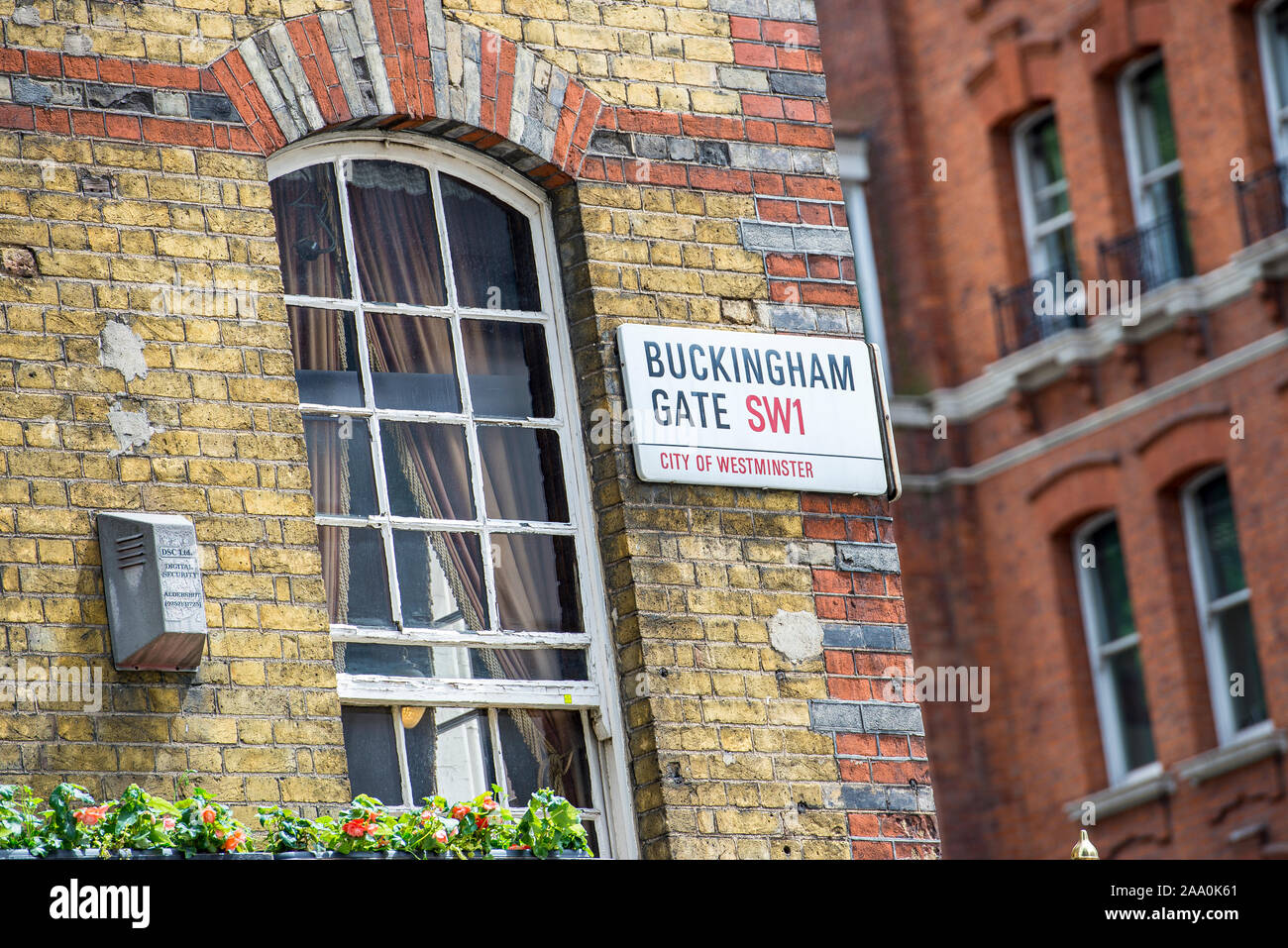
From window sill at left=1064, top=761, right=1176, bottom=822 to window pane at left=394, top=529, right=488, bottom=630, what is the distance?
11.6 meters

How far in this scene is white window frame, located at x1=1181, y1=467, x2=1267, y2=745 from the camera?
18.2m

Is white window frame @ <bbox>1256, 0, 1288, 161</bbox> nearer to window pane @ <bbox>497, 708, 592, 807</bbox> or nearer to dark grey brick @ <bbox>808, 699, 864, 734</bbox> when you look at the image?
dark grey brick @ <bbox>808, 699, 864, 734</bbox>

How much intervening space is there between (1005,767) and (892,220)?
4820 millimetres

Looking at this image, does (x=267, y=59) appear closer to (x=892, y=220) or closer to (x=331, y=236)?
(x=331, y=236)

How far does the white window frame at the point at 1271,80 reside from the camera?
59.9 ft

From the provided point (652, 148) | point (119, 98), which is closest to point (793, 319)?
point (652, 148)

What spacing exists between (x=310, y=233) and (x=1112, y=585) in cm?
1238

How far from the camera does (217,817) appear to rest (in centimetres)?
629

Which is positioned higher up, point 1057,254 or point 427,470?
point 1057,254

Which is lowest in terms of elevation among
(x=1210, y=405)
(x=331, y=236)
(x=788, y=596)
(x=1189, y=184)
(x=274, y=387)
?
(x=788, y=596)

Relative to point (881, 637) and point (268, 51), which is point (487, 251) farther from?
point (881, 637)

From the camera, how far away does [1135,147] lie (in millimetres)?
19453

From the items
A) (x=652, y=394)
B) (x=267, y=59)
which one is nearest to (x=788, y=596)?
(x=652, y=394)

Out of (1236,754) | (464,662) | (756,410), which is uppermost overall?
(756,410)
